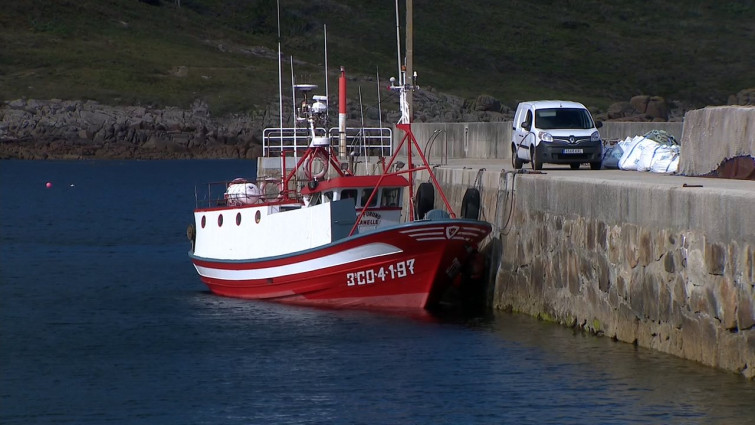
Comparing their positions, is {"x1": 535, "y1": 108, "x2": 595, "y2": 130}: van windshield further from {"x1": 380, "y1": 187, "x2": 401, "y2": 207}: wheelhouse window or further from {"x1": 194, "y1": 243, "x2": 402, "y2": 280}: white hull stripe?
{"x1": 194, "y1": 243, "x2": 402, "y2": 280}: white hull stripe

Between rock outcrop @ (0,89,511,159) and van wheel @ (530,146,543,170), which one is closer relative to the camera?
van wheel @ (530,146,543,170)

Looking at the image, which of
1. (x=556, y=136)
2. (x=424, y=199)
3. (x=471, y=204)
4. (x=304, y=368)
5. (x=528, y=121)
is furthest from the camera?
(x=528, y=121)

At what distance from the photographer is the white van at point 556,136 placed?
101ft

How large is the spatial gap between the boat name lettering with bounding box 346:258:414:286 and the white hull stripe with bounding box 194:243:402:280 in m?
0.32

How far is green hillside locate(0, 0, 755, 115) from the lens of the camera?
120 meters

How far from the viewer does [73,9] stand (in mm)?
140875

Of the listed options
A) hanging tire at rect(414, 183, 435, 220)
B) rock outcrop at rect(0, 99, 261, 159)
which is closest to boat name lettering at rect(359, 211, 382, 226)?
hanging tire at rect(414, 183, 435, 220)

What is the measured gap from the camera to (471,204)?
2689 cm

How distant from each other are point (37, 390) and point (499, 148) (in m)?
20.9

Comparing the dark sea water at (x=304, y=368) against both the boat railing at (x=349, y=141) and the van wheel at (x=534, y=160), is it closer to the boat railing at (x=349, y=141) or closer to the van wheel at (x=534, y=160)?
the boat railing at (x=349, y=141)

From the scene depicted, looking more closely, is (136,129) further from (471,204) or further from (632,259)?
(632,259)

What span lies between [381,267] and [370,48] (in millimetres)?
117219

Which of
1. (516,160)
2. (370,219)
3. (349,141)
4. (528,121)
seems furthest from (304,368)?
(349,141)

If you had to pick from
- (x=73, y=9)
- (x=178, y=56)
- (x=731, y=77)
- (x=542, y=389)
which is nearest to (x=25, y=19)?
(x=73, y=9)
